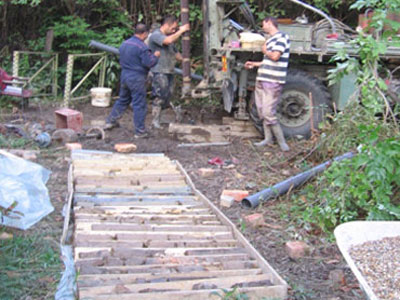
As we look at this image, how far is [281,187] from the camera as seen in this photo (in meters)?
5.92

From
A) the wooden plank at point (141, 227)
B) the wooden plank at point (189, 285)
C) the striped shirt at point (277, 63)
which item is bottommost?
the wooden plank at point (141, 227)

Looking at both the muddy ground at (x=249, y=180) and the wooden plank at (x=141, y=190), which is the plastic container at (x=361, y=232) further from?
the wooden plank at (x=141, y=190)

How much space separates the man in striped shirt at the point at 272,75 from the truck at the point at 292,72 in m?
0.42

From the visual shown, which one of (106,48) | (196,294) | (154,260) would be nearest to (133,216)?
(154,260)

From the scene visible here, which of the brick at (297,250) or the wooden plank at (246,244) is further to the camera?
the brick at (297,250)

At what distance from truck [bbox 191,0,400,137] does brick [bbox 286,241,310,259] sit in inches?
155

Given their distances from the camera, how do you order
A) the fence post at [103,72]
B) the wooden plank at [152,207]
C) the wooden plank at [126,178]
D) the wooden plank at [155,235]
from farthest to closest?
the fence post at [103,72] < the wooden plank at [126,178] < the wooden plank at [152,207] < the wooden plank at [155,235]

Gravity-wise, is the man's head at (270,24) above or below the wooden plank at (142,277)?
above

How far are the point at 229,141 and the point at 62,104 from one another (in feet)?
14.2

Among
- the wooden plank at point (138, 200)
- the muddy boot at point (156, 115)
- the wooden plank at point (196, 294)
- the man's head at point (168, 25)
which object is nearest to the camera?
the wooden plank at point (196, 294)

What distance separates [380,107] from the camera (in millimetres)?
4922

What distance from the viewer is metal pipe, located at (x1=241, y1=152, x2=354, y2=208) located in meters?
5.72

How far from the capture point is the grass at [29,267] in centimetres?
374

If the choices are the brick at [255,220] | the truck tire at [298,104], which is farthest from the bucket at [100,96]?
the brick at [255,220]
